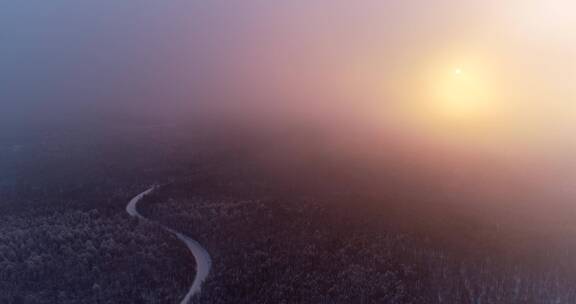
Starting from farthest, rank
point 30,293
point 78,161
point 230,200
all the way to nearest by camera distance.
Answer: point 78,161, point 230,200, point 30,293

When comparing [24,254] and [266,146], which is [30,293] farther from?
[266,146]

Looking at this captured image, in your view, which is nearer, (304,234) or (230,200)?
(304,234)

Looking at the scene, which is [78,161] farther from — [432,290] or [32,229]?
[432,290]

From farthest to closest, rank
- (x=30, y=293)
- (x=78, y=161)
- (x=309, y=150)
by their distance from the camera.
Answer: (x=309, y=150), (x=78, y=161), (x=30, y=293)

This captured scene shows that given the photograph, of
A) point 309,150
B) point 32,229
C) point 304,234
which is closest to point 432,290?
point 304,234

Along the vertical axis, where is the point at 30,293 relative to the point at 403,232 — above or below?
below

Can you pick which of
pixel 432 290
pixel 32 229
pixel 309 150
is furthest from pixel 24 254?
pixel 309 150

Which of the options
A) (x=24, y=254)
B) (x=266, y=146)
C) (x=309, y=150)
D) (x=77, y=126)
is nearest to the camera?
(x=24, y=254)

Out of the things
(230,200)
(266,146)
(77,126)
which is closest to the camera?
(230,200)

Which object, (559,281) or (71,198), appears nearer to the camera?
(559,281)
